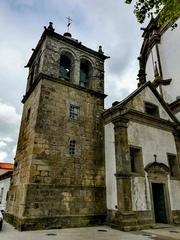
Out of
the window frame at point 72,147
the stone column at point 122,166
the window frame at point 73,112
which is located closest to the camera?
the stone column at point 122,166

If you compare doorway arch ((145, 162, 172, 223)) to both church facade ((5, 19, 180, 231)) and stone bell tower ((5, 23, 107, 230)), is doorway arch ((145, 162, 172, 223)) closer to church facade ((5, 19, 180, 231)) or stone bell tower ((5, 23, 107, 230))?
church facade ((5, 19, 180, 231))

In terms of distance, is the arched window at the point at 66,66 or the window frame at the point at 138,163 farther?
the arched window at the point at 66,66

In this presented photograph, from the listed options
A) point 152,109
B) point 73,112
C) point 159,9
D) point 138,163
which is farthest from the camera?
point 152,109

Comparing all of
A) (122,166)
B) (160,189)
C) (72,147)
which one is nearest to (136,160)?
(122,166)

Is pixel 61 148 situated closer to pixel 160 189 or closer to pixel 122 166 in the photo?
pixel 122 166

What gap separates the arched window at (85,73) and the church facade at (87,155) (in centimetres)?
12

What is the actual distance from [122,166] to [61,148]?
3385mm

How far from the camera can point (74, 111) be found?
39.4 ft

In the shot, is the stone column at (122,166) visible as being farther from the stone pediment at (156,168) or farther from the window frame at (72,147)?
the window frame at (72,147)

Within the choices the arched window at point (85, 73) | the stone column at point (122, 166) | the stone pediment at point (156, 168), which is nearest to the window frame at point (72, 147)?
the stone column at point (122, 166)

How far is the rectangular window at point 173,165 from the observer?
12.3m

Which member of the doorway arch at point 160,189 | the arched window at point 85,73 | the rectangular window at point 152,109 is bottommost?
the doorway arch at point 160,189

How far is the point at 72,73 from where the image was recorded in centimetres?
1310

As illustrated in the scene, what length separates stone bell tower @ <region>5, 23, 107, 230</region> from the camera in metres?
9.12
